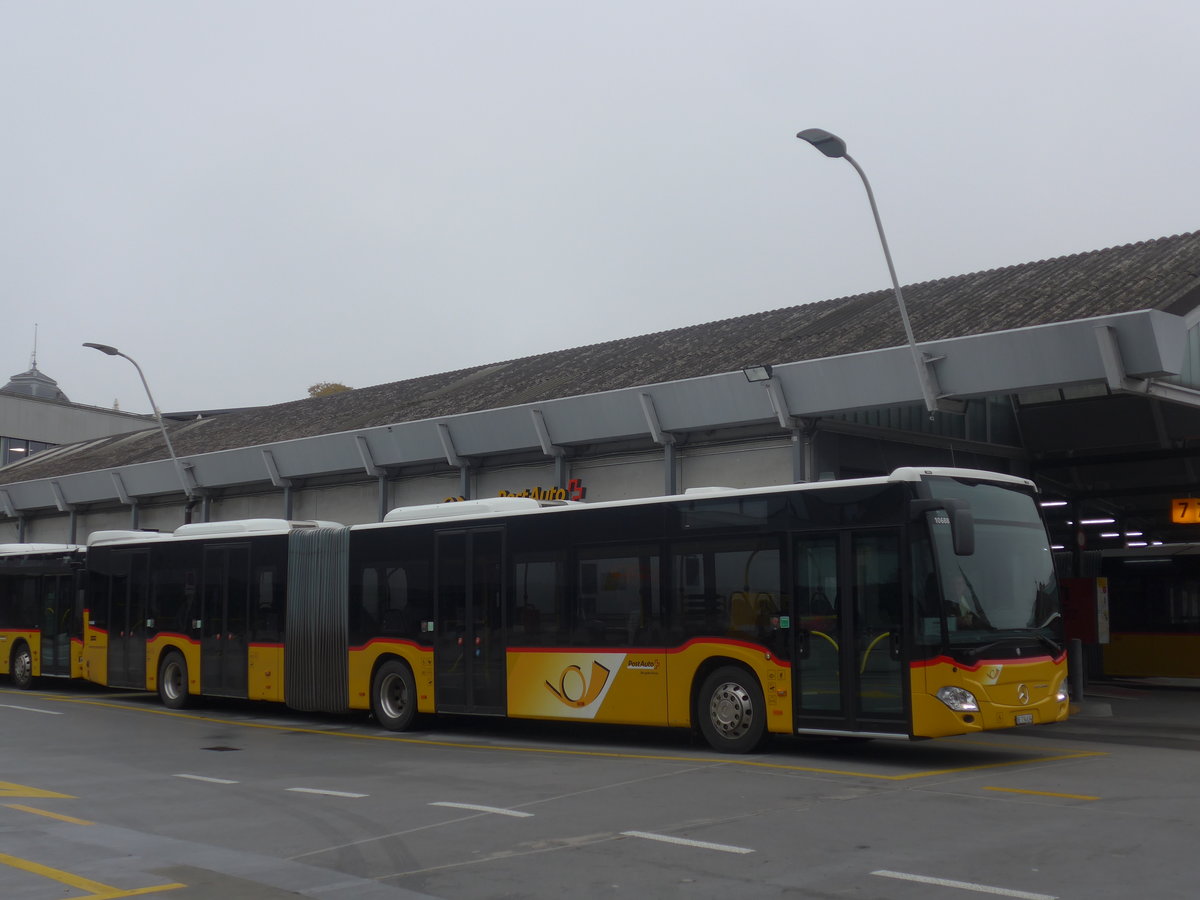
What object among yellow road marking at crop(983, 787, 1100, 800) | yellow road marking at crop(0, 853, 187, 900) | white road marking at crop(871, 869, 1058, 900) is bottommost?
yellow road marking at crop(983, 787, 1100, 800)

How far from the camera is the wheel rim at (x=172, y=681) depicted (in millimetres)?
22609

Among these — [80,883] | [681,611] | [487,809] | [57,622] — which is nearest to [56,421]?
[57,622]

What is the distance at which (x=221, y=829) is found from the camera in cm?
996

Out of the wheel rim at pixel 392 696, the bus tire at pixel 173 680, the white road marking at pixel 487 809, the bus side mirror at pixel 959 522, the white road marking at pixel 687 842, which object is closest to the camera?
the white road marking at pixel 687 842

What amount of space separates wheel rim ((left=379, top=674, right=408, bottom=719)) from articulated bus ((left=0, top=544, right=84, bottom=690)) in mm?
10177

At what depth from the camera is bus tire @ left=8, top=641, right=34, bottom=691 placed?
1078 inches

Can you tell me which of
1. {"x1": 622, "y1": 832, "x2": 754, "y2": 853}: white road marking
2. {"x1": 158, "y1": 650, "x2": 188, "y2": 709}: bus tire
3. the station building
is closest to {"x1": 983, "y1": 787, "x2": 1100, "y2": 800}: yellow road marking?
{"x1": 622, "y1": 832, "x2": 754, "y2": 853}: white road marking

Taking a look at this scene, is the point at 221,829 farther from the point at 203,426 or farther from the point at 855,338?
the point at 203,426

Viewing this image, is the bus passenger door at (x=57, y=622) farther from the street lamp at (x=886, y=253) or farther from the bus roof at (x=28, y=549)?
the street lamp at (x=886, y=253)

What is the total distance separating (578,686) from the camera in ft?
52.4

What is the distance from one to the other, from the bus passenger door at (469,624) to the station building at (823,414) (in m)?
4.90

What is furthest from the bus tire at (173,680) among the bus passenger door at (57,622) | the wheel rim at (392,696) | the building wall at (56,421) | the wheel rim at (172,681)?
the building wall at (56,421)

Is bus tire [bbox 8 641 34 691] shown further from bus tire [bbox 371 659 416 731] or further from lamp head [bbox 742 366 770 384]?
lamp head [bbox 742 366 770 384]

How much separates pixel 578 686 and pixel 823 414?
605 centimetres
